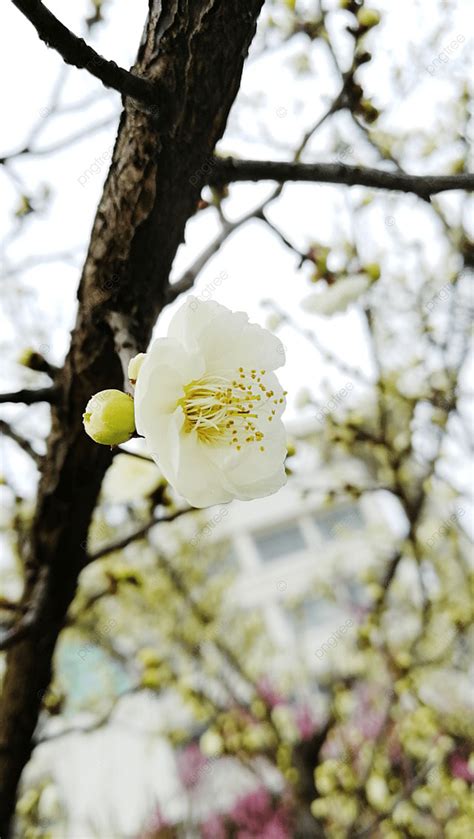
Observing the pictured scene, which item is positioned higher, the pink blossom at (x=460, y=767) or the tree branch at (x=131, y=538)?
the tree branch at (x=131, y=538)

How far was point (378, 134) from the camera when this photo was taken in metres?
2.43

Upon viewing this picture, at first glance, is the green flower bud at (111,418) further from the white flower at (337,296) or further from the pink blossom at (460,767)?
the pink blossom at (460,767)

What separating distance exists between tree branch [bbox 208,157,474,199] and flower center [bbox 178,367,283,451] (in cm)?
34

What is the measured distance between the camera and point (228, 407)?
0.64 metres

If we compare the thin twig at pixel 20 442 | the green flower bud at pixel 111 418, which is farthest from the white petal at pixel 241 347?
the thin twig at pixel 20 442

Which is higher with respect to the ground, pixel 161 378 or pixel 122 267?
pixel 122 267

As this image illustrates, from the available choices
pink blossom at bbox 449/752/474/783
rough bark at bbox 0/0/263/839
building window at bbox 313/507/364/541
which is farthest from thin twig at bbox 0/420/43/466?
building window at bbox 313/507/364/541

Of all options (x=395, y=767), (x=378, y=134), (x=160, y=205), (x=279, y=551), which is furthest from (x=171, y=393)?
(x=279, y=551)

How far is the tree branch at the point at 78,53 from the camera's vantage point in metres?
0.58

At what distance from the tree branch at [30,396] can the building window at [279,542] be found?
12.8m

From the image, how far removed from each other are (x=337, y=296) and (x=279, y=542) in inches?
488

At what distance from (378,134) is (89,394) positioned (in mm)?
2055

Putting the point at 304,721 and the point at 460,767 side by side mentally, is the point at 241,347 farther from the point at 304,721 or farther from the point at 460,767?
the point at 304,721

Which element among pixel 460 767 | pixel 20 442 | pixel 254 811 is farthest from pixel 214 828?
pixel 20 442
